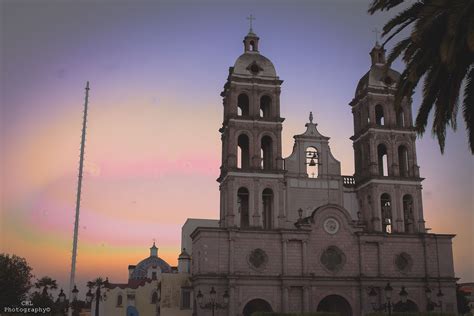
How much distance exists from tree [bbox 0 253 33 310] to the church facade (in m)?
27.4

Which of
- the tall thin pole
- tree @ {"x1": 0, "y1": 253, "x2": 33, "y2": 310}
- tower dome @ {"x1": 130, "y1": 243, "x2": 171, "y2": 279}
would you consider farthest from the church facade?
tower dome @ {"x1": 130, "y1": 243, "x2": 171, "y2": 279}

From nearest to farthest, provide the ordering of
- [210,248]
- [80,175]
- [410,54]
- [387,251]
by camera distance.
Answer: [410,54] < [80,175] < [210,248] < [387,251]

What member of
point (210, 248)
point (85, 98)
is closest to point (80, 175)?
point (85, 98)

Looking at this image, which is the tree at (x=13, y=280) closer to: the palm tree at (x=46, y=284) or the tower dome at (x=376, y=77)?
the palm tree at (x=46, y=284)

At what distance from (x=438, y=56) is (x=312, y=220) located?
32.7m

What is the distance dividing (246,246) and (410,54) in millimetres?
31801

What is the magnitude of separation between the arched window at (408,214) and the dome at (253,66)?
54.6 feet

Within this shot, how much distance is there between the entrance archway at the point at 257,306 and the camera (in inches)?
1946

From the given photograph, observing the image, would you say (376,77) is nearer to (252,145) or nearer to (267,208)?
(252,145)

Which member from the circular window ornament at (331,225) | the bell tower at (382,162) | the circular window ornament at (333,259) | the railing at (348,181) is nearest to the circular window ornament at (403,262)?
the bell tower at (382,162)

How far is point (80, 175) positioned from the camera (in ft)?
→ 118

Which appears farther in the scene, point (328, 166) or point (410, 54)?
point (328, 166)

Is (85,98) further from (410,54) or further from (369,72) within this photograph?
(369,72)

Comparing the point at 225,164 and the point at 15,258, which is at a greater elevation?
the point at 225,164
